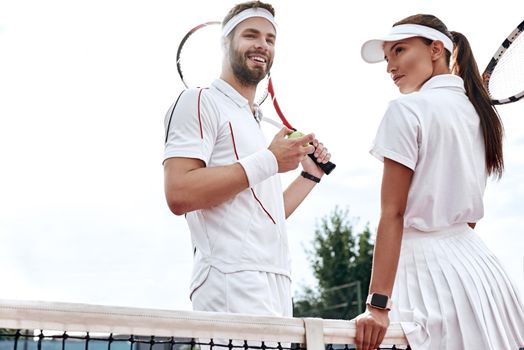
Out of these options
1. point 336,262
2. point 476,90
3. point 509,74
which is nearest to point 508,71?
point 509,74

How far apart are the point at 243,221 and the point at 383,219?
53 cm

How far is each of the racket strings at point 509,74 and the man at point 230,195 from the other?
909 millimetres

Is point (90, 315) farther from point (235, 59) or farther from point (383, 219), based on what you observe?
point (235, 59)

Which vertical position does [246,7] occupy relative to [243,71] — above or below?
above

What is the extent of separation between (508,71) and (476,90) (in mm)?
663

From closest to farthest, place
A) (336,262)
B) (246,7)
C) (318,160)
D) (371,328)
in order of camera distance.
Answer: (371,328) → (246,7) → (318,160) → (336,262)

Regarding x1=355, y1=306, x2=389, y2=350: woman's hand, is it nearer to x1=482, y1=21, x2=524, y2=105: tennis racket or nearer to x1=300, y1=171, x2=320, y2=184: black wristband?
x1=300, y1=171, x2=320, y2=184: black wristband

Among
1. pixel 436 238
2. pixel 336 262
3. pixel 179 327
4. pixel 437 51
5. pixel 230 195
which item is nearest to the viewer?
pixel 179 327

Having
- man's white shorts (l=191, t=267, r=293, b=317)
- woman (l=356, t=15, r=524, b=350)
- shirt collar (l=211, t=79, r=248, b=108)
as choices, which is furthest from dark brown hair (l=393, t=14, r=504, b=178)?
man's white shorts (l=191, t=267, r=293, b=317)

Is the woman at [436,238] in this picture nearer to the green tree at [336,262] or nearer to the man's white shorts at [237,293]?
the man's white shorts at [237,293]

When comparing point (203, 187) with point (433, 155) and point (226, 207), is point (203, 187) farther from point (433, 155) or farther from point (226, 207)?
point (433, 155)

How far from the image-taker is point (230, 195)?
287 cm

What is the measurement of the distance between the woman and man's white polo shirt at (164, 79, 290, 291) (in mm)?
451

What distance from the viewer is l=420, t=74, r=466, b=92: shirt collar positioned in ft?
9.46
